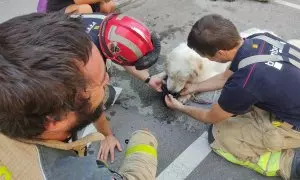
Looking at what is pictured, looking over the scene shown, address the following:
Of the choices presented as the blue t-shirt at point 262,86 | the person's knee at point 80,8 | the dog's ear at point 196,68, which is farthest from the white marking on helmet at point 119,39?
the dog's ear at point 196,68

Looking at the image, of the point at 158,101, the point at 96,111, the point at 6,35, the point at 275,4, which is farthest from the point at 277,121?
the point at 275,4

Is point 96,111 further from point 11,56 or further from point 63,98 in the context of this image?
point 11,56

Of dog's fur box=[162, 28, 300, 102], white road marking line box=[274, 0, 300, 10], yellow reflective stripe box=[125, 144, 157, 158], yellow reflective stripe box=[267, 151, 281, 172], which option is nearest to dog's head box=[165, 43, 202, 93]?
dog's fur box=[162, 28, 300, 102]

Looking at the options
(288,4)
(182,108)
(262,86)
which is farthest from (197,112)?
(288,4)

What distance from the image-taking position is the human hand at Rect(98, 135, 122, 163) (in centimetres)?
304

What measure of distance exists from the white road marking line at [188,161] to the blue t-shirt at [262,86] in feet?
2.18

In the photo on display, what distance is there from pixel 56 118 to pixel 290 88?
5.53ft

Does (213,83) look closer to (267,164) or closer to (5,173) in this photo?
(267,164)

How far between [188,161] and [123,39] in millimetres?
1212

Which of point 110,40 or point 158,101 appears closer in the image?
point 110,40

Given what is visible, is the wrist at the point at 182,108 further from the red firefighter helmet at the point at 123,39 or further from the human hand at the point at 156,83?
the red firefighter helmet at the point at 123,39

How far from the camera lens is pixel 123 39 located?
99.0 inches

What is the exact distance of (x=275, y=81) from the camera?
241 cm

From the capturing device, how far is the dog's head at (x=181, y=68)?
10.9ft
